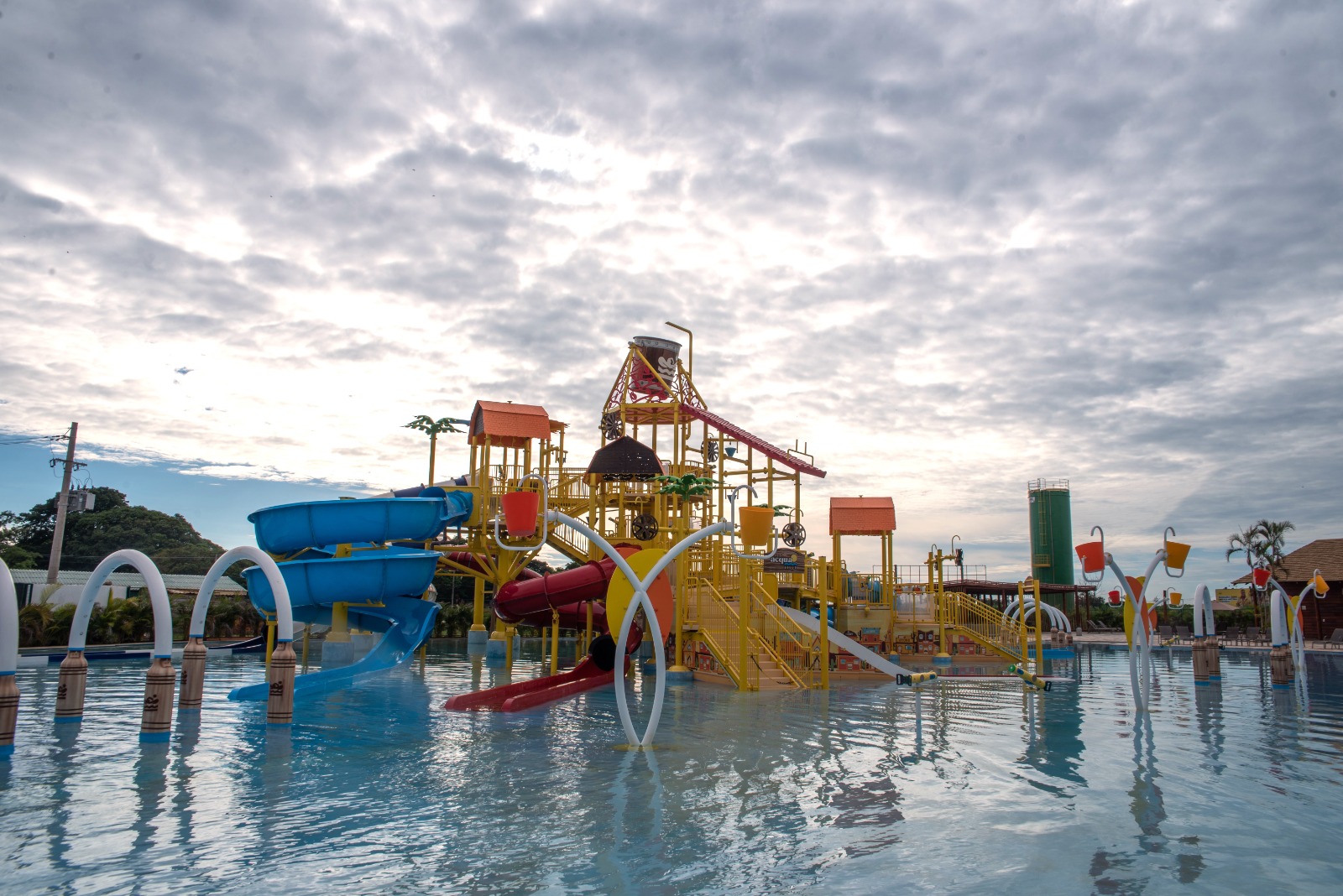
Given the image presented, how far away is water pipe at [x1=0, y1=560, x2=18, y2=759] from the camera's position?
32.0 feet

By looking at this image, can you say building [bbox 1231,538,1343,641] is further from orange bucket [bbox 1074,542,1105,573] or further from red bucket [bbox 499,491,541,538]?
red bucket [bbox 499,491,541,538]

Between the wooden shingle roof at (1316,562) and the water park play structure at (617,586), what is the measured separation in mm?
15848

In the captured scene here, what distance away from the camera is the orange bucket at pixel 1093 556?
14562mm

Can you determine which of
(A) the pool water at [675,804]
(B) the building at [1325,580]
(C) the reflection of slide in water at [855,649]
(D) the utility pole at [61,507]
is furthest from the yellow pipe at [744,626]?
(B) the building at [1325,580]

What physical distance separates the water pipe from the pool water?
0.38m

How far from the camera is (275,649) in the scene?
13125mm

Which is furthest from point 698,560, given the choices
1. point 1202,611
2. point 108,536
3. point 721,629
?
point 108,536

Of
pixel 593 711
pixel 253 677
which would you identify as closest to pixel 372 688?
pixel 253 677

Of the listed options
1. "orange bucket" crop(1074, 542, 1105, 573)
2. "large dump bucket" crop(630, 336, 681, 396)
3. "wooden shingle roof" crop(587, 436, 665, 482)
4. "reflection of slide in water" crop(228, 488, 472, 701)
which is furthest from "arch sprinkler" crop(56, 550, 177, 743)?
"large dump bucket" crop(630, 336, 681, 396)

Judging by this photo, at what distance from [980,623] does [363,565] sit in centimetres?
2022

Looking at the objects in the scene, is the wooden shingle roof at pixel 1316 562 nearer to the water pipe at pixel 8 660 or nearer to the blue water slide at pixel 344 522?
the blue water slide at pixel 344 522

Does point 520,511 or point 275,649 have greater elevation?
point 520,511

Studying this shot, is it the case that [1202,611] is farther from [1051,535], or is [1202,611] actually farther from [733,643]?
[1051,535]

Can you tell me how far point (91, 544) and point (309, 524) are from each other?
154 ft
